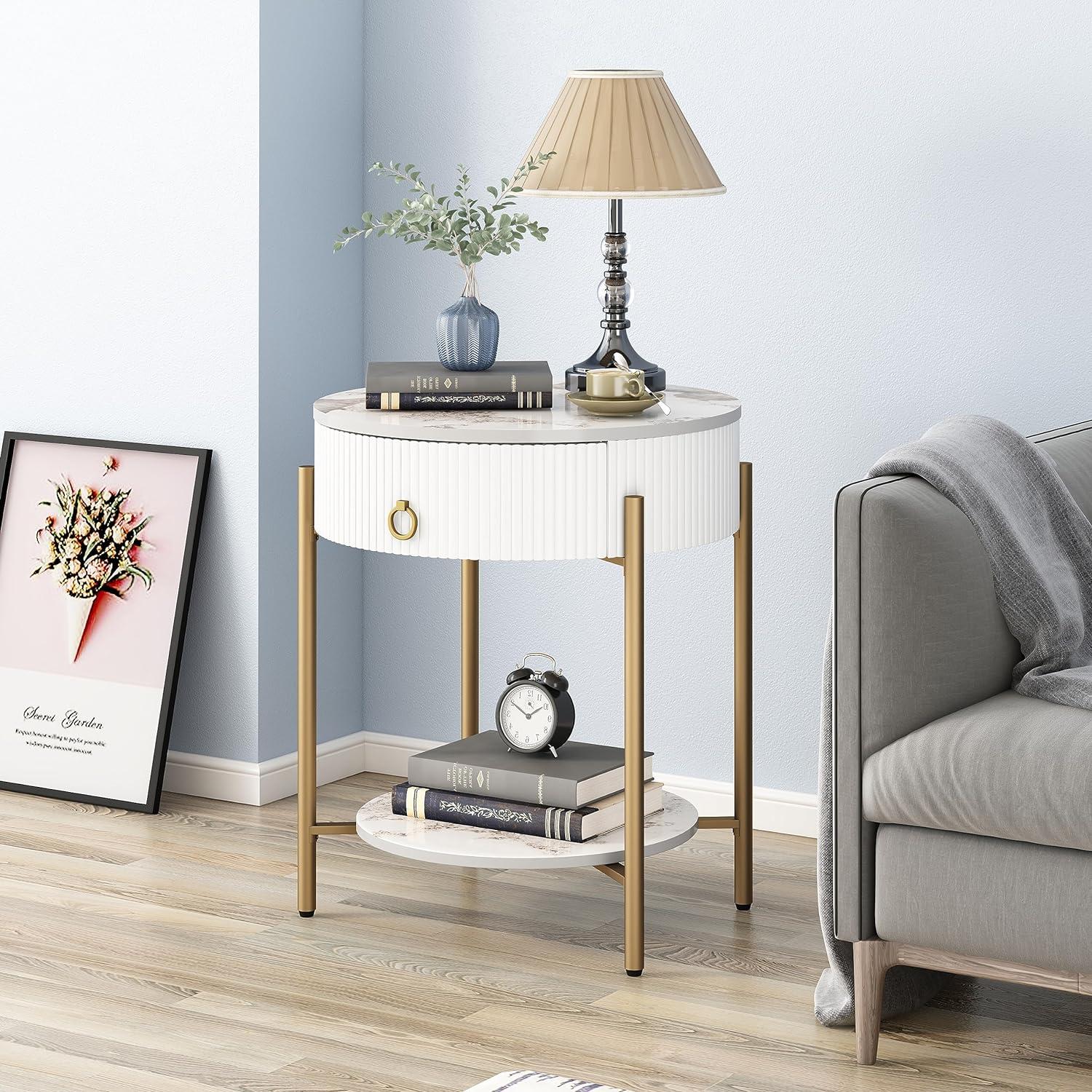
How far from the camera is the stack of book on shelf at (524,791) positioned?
101 inches

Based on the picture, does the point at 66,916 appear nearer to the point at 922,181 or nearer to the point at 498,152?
the point at 498,152

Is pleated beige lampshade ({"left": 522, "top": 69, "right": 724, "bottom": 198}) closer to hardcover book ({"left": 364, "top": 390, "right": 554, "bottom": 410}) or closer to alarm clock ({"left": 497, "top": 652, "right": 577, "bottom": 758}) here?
hardcover book ({"left": 364, "top": 390, "right": 554, "bottom": 410})

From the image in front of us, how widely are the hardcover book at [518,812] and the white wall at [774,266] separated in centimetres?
52

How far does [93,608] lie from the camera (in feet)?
10.9

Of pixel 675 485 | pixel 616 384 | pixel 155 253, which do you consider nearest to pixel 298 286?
pixel 155 253

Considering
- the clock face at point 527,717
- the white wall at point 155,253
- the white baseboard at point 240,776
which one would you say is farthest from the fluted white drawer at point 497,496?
the white baseboard at point 240,776

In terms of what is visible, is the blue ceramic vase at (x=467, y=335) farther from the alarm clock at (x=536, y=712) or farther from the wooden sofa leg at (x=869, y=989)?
the wooden sofa leg at (x=869, y=989)

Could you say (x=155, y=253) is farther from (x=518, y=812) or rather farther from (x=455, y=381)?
(x=518, y=812)

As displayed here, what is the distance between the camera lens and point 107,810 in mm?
3238

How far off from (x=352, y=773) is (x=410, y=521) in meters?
1.19

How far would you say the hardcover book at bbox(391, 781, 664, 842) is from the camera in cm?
256

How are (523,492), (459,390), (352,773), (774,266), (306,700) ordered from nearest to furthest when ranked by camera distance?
(523,492), (459,390), (306,700), (774,266), (352,773)

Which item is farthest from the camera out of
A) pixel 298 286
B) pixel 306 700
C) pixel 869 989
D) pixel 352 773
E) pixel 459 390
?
pixel 352 773

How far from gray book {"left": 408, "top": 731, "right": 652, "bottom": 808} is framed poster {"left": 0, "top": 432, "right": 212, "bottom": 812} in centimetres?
74
